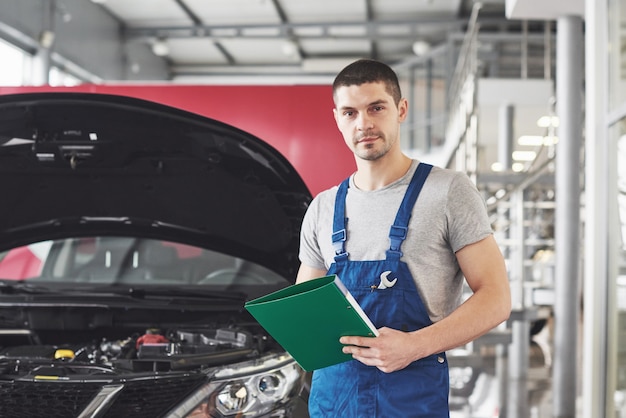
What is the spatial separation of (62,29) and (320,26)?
4654 millimetres

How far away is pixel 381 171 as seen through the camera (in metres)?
1.79

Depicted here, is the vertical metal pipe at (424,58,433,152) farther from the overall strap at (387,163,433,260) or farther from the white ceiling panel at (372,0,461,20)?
the overall strap at (387,163,433,260)

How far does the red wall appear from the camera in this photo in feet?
9.27

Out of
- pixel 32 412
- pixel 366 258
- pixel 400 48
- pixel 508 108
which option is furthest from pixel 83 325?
pixel 400 48

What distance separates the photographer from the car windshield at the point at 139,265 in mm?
2949

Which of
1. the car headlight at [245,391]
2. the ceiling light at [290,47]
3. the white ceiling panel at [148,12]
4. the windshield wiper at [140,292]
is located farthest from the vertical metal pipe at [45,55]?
the car headlight at [245,391]

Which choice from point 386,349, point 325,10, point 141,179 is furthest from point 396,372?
point 325,10

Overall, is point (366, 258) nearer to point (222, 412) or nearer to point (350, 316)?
point (350, 316)

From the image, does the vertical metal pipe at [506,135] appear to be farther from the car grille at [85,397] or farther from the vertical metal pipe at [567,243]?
the car grille at [85,397]

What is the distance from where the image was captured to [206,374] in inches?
86.5

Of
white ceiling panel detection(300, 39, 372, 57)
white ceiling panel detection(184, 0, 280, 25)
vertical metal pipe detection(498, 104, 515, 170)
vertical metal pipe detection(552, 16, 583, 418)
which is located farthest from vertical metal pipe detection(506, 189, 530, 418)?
white ceiling panel detection(300, 39, 372, 57)

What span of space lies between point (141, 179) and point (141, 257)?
13.9 inches

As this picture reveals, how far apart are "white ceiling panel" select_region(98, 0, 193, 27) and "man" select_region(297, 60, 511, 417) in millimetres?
12618

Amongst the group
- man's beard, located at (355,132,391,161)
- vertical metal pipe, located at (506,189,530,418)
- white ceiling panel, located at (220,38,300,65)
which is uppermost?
white ceiling panel, located at (220,38,300,65)
